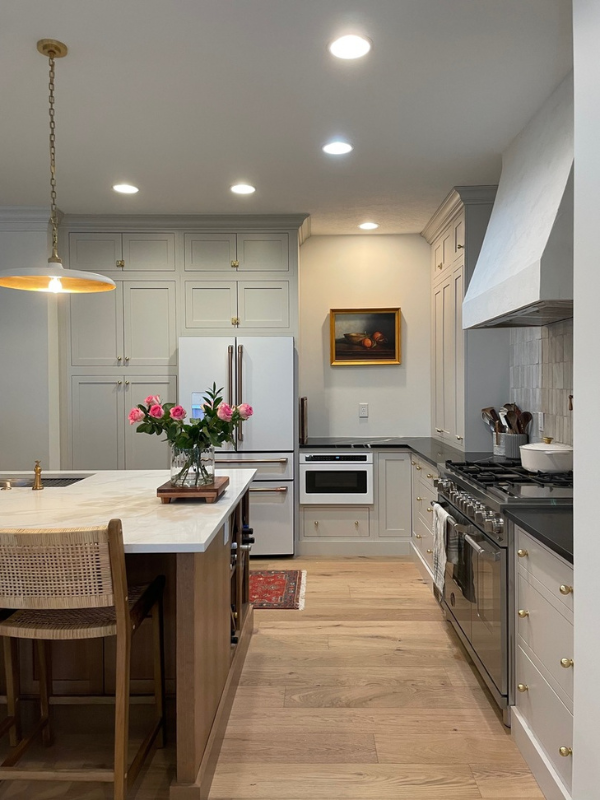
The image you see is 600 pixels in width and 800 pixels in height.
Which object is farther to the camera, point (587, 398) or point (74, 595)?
point (74, 595)

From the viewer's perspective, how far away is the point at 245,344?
15.1 feet

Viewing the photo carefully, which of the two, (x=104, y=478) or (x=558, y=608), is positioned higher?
(x=104, y=478)

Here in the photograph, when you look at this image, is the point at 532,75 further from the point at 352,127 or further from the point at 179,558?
the point at 179,558

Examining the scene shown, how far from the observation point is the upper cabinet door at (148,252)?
15.8 feet

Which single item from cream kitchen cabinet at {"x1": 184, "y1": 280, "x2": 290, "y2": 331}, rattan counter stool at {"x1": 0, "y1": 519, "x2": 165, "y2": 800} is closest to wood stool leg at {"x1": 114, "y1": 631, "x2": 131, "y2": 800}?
rattan counter stool at {"x1": 0, "y1": 519, "x2": 165, "y2": 800}

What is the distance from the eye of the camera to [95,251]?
4801 mm

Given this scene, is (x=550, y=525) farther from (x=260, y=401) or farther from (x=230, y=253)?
(x=230, y=253)

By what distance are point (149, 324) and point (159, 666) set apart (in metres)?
3.13

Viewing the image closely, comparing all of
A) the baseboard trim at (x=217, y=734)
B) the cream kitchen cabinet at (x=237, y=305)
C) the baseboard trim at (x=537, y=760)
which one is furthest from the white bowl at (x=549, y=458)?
the cream kitchen cabinet at (x=237, y=305)

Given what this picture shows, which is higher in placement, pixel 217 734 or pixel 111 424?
pixel 111 424

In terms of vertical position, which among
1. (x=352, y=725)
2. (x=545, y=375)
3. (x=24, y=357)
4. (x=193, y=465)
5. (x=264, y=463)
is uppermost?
(x=24, y=357)

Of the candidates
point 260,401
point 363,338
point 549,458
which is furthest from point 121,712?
point 363,338

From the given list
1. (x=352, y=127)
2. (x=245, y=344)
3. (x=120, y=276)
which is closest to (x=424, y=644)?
(x=245, y=344)

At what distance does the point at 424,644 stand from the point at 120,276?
3428 millimetres
